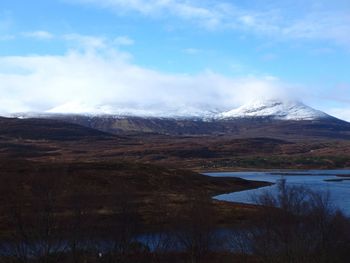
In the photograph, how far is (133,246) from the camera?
38.9 meters

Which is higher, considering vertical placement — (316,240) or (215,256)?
(316,240)

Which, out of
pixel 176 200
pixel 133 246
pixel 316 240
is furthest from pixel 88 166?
pixel 316 240

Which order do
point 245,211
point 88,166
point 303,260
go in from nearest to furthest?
1. point 303,260
2. point 245,211
3. point 88,166

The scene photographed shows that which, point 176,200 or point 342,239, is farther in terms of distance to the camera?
point 176,200

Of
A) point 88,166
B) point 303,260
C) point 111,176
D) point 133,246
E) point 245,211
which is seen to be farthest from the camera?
point 88,166

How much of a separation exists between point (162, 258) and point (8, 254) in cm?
1097

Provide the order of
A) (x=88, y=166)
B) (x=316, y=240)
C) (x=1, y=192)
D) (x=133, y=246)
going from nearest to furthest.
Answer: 1. (x=316, y=240)
2. (x=133, y=246)
3. (x=1, y=192)
4. (x=88, y=166)

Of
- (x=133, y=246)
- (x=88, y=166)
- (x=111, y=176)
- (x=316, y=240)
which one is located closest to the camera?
(x=316, y=240)

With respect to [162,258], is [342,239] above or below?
above

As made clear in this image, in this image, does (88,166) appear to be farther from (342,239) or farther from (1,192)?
(342,239)

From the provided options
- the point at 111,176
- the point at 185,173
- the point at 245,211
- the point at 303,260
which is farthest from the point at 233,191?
the point at 303,260

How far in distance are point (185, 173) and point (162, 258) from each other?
87.8 meters

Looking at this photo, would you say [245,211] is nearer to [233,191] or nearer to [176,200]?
[176,200]

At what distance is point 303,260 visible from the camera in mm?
29406
